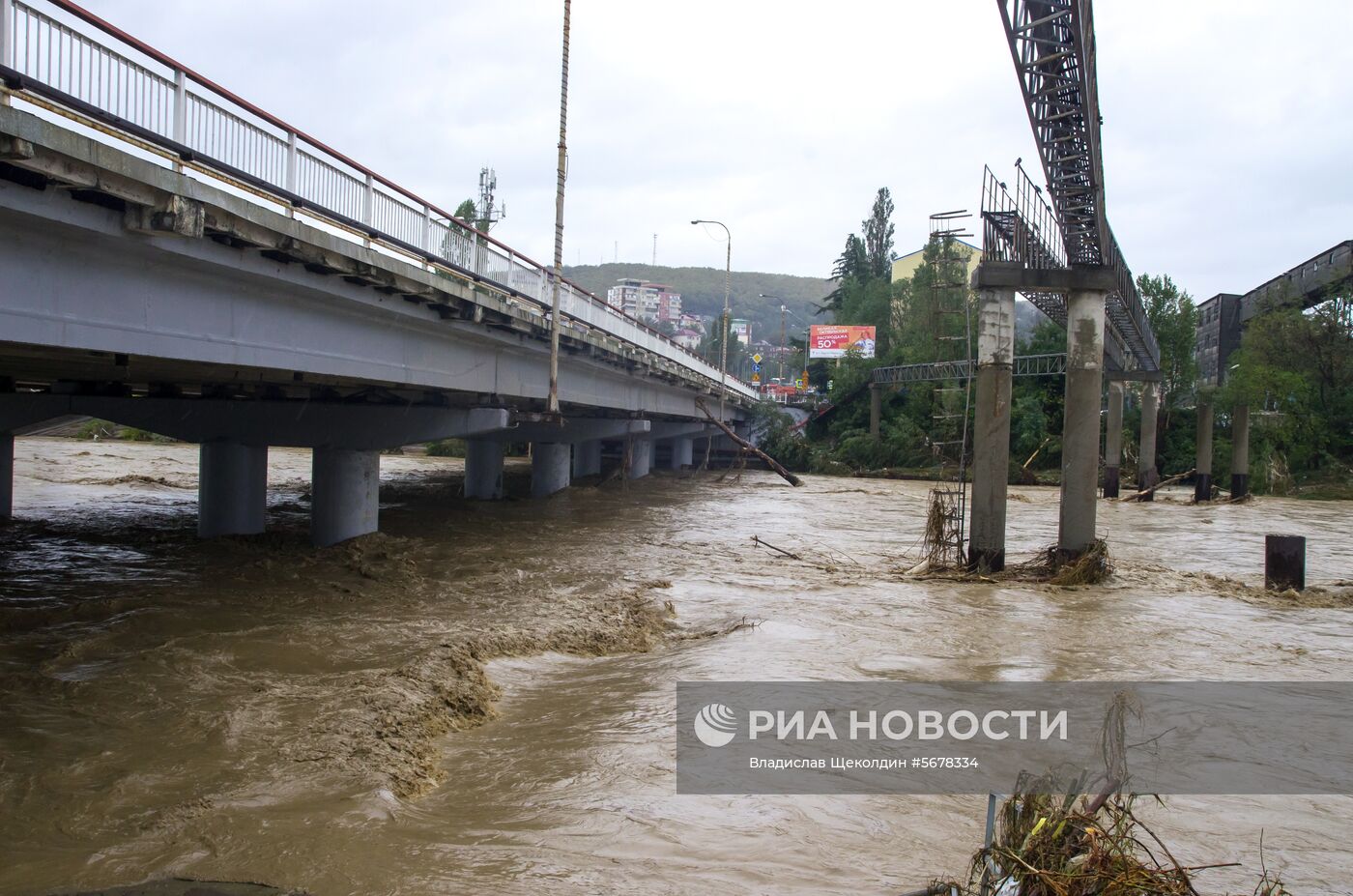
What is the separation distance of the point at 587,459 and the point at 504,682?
3988 cm

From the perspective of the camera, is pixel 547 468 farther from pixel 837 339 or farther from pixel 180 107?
pixel 837 339

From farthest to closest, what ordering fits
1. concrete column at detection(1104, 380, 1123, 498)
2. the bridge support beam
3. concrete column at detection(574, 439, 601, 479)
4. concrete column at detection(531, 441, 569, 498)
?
1. concrete column at detection(574, 439, 601, 479)
2. concrete column at detection(1104, 380, 1123, 498)
3. concrete column at detection(531, 441, 569, 498)
4. the bridge support beam

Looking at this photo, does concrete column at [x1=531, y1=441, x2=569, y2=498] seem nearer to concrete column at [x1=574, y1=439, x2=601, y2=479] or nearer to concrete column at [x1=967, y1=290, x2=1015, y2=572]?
concrete column at [x1=574, y1=439, x2=601, y2=479]

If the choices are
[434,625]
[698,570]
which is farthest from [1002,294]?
[434,625]

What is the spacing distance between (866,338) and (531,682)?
270ft

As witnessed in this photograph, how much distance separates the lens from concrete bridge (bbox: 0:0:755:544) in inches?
369

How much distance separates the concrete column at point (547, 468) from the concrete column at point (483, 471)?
2.37 meters

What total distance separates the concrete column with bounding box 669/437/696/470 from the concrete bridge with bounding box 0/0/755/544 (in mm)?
35082

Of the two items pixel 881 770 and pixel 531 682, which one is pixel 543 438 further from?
pixel 881 770

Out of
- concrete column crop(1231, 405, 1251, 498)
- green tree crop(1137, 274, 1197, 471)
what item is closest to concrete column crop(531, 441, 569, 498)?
concrete column crop(1231, 405, 1251, 498)

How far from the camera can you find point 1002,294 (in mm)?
18375

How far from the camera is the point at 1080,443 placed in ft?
59.6

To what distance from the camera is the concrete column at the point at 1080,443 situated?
711 inches

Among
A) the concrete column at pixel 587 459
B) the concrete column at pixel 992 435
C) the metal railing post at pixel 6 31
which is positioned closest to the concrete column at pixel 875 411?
the concrete column at pixel 587 459
